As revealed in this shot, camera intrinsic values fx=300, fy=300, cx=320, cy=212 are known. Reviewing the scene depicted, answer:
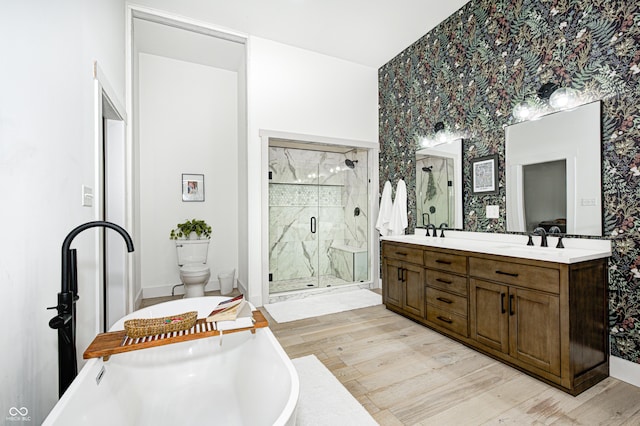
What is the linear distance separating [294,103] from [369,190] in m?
1.66

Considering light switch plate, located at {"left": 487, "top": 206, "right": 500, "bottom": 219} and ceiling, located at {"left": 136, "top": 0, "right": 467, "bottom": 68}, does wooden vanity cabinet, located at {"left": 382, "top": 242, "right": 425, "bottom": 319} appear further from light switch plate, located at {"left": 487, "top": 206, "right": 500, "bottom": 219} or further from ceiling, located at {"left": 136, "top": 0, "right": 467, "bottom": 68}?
ceiling, located at {"left": 136, "top": 0, "right": 467, "bottom": 68}

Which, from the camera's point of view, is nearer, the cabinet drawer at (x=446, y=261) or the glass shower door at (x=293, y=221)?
the cabinet drawer at (x=446, y=261)

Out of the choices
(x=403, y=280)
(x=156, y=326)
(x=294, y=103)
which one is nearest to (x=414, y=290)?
(x=403, y=280)

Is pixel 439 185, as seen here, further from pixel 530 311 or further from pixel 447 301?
pixel 530 311

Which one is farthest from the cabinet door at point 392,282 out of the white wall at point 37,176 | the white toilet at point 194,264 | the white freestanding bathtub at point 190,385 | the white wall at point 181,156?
the white wall at point 37,176

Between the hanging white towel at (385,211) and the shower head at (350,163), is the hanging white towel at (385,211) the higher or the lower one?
the lower one

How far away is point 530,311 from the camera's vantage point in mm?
2066

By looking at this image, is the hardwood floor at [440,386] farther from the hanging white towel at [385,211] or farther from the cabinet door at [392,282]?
the hanging white towel at [385,211]

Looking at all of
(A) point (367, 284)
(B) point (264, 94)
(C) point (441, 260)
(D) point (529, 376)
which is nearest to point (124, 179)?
(B) point (264, 94)

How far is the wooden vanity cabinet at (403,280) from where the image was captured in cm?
304

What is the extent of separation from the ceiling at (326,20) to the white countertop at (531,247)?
7.94 ft

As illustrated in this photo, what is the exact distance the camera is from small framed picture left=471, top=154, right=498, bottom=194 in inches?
113

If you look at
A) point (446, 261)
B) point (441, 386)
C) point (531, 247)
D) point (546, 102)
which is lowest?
point (441, 386)

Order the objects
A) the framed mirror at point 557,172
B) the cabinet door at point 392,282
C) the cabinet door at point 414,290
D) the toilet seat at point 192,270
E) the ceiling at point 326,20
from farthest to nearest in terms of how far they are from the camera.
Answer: the toilet seat at point 192,270
the cabinet door at point 392,282
the ceiling at point 326,20
the cabinet door at point 414,290
the framed mirror at point 557,172
